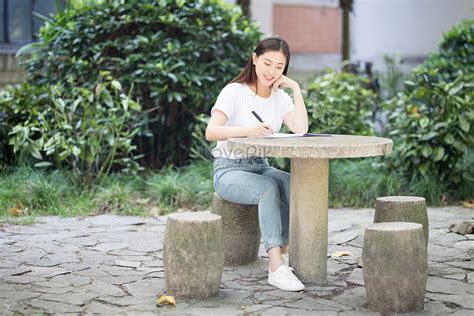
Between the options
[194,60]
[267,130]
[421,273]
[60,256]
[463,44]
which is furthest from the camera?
[463,44]

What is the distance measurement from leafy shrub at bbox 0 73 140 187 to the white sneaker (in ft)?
10.7

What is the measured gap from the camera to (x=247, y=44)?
915 cm

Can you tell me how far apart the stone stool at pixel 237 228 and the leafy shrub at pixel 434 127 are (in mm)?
2950

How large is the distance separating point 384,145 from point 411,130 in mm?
3606

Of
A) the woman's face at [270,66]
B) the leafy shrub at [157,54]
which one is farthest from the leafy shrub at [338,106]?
the woman's face at [270,66]

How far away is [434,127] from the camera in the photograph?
8016 millimetres

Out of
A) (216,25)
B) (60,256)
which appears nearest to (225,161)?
(60,256)

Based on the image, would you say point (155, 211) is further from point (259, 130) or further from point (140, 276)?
point (259, 130)

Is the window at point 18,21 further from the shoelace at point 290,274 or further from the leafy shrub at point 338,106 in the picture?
the shoelace at point 290,274

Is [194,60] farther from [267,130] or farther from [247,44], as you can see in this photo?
[267,130]

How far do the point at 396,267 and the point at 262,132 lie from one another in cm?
118

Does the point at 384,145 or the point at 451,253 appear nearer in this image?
the point at 384,145

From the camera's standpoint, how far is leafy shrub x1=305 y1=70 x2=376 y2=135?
8359mm

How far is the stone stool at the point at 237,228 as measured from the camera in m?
5.52
